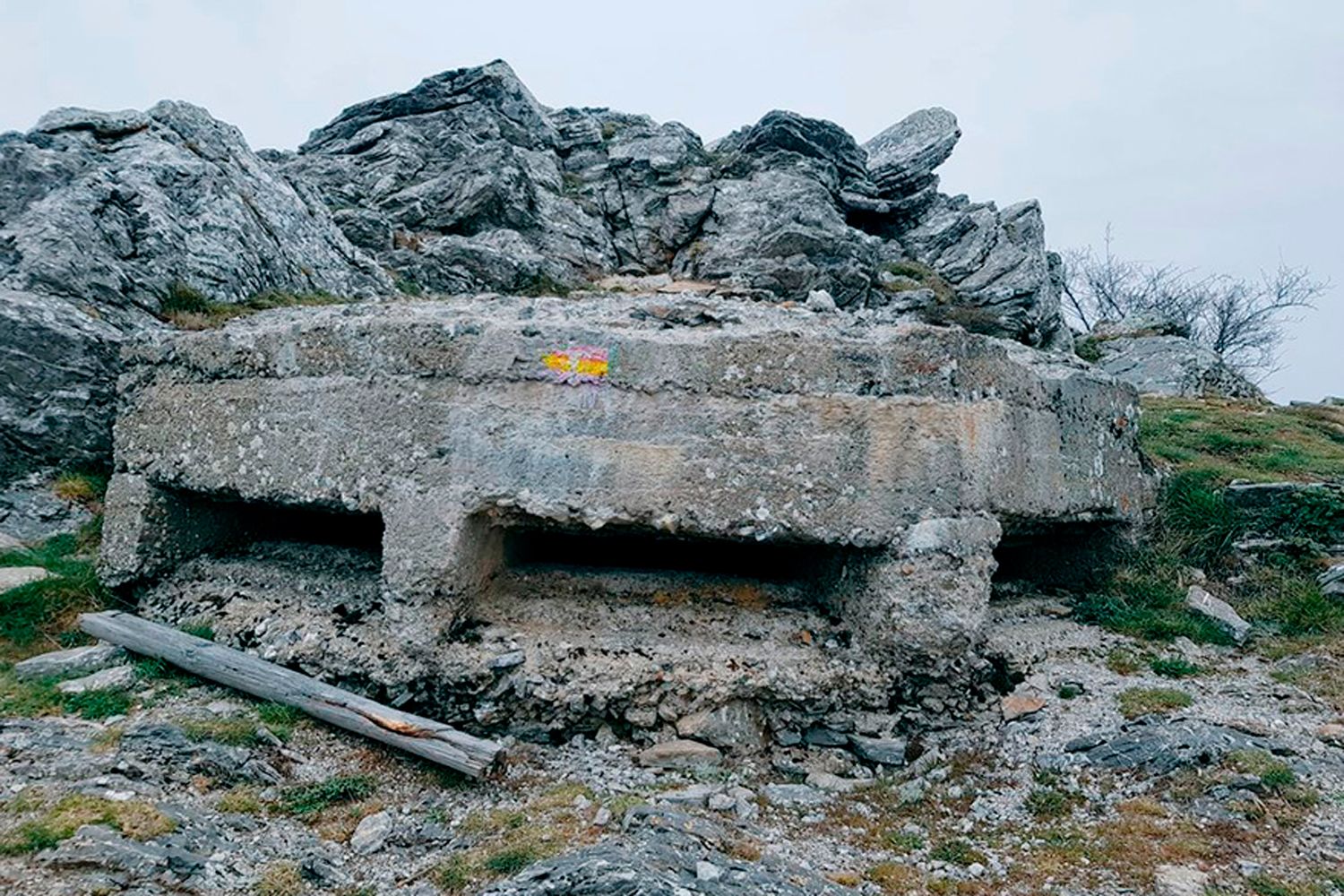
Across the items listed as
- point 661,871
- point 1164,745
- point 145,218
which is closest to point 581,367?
point 661,871

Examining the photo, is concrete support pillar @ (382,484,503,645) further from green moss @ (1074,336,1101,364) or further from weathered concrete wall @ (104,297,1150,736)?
green moss @ (1074,336,1101,364)

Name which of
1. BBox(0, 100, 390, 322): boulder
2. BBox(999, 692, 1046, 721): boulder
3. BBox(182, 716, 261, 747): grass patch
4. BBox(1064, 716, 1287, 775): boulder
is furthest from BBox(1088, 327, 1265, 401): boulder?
BBox(182, 716, 261, 747): grass patch

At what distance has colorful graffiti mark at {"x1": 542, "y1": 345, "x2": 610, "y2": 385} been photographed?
15.8 feet

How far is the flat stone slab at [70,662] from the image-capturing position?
500 centimetres

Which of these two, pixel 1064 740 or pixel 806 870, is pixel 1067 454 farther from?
pixel 806 870

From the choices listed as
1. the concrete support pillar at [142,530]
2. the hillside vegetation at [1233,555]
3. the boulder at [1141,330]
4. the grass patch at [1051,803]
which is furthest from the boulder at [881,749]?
the boulder at [1141,330]

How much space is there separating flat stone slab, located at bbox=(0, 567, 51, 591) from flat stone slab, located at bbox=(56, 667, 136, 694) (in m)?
1.29

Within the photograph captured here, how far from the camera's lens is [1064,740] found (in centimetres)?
470

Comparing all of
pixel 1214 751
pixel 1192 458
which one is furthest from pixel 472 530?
pixel 1192 458

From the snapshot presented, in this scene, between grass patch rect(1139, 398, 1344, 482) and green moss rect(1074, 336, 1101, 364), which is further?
green moss rect(1074, 336, 1101, 364)

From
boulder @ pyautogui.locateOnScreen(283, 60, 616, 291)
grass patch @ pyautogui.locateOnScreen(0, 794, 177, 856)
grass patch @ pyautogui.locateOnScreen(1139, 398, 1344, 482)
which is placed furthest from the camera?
boulder @ pyautogui.locateOnScreen(283, 60, 616, 291)

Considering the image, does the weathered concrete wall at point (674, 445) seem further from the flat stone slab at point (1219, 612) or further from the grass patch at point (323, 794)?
the flat stone slab at point (1219, 612)

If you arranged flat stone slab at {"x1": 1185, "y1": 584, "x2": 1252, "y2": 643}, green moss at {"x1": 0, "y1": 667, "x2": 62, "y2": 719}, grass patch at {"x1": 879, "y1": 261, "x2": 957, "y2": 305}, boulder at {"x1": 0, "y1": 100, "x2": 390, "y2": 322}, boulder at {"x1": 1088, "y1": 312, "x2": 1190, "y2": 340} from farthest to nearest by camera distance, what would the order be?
boulder at {"x1": 1088, "y1": 312, "x2": 1190, "y2": 340} < grass patch at {"x1": 879, "y1": 261, "x2": 957, "y2": 305} < boulder at {"x1": 0, "y1": 100, "x2": 390, "y2": 322} < flat stone slab at {"x1": 1185, "y1": 584, "x2": 1252, "y2": 643} < green moss at {"x1": 0, "y1": 667, "x2": 62, "y2": 719}

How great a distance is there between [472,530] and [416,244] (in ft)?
25.8
